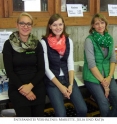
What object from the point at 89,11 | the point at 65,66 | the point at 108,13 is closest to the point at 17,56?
the point at 65,66

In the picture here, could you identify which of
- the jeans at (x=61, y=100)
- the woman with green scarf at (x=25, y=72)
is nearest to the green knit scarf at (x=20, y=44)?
the woman with green scarf at (x=25, y=72)

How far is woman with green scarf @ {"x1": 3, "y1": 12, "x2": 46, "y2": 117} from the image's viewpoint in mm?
1533

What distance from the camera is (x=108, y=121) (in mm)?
588

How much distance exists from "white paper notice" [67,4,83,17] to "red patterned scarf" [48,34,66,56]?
0.71 meters

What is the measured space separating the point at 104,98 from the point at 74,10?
1219 mm

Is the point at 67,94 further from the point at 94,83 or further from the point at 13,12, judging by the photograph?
the point at 13,12

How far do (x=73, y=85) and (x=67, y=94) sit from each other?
0.15 metres

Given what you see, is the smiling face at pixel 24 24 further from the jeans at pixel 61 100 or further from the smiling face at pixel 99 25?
the smiling face at pixel 99 25

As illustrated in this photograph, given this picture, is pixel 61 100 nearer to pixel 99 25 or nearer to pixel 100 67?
pixel 100 67

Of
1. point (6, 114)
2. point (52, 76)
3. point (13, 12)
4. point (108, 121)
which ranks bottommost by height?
point (6, 114)

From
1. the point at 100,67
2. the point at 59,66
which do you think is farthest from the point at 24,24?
the point at 100,67

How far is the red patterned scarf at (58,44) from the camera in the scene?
1.77 metres

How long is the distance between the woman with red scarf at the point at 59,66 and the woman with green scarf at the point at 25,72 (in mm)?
100

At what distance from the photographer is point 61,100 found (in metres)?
1.65
